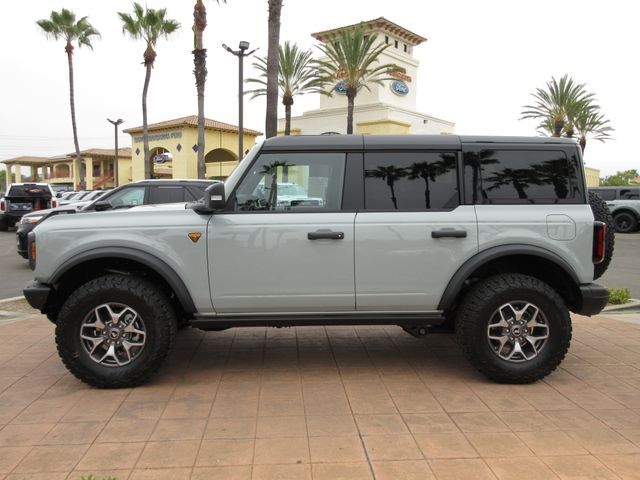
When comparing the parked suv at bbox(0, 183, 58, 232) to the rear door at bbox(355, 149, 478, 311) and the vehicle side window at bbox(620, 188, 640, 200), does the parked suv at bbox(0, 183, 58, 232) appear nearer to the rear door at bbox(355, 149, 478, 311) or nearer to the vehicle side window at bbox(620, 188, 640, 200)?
the rear door at bbox(355, 149, 478, 311)

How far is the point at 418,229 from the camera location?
4320 millimetres

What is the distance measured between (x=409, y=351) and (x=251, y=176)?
2382 mm

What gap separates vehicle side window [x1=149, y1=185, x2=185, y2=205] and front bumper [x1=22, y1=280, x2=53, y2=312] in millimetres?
5935

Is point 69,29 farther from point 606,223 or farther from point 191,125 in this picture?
point 606,223

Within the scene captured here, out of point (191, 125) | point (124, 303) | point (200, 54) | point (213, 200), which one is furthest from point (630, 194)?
point (191, 125)

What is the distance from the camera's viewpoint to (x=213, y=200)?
167 inches

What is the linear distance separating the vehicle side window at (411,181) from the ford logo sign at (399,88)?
110ft

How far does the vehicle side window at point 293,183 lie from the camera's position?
4410 mm

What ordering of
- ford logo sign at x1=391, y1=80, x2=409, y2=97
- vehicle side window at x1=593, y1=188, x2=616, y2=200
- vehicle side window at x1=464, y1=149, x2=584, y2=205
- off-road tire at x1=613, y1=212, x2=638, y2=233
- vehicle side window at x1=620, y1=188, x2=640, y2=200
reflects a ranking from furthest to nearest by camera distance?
ford logo sign at x1=391, y1=80, x2=409, y2=97 < vehicle side window at x1=593, y1=188, x2=616, y2=200 < vehicle side window at x1=620, y1=188, x2=640, y2=200 < off-road tire at x1=613, y1=212, x2=638, y2=233 < vehicle side window at x1=464, y1=149, x2=584, y2=205

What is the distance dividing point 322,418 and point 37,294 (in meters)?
2.39

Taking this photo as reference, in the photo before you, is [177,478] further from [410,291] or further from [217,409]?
[410,291]

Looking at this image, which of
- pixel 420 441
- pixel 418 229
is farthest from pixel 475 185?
pixel 420 441

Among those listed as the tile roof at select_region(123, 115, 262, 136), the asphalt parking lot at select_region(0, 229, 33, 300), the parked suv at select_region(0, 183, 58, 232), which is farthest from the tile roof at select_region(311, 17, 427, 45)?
the asphalt parking lot at select_region(0, 229, 33, 300)

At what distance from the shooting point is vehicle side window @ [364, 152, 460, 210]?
4.42 meters
